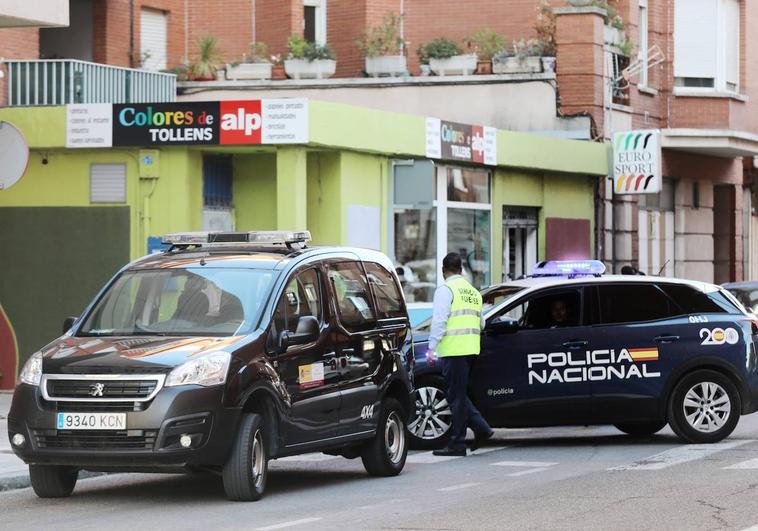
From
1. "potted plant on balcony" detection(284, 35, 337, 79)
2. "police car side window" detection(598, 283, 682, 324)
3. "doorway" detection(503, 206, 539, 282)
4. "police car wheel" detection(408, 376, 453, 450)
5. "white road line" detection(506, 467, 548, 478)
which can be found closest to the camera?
"white road line" detection(506, 467, 548, 478)

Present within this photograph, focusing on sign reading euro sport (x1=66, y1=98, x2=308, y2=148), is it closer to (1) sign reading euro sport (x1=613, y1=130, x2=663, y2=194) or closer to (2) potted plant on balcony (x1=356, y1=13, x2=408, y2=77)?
(2) potted plant on balcony (x1=356, y1=13, x2=408, y2=77)

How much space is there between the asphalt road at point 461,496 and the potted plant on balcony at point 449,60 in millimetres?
14131

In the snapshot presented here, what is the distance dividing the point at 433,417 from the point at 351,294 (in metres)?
2.89

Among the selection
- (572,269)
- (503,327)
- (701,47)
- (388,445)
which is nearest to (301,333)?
(388,445)

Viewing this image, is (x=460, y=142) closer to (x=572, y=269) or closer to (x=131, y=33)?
(x=572, y=269)

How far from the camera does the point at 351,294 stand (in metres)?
13.2

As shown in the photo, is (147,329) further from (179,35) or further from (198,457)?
(179,35)

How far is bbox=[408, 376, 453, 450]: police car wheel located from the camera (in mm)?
15727

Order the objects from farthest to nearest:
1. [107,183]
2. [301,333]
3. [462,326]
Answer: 1. [107,183]
2. [462,326]
3. [301,333]

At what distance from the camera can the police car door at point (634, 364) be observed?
1562 cm

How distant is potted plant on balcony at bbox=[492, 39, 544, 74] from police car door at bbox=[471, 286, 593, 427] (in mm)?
13235

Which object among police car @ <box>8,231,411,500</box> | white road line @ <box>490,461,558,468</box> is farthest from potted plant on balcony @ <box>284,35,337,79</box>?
white road line @ <box>490,461,558,468</box>

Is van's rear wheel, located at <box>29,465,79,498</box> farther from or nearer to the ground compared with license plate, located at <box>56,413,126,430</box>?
nearer to the ground

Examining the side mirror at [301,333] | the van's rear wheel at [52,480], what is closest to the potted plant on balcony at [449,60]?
the side mirror at [301,333]
